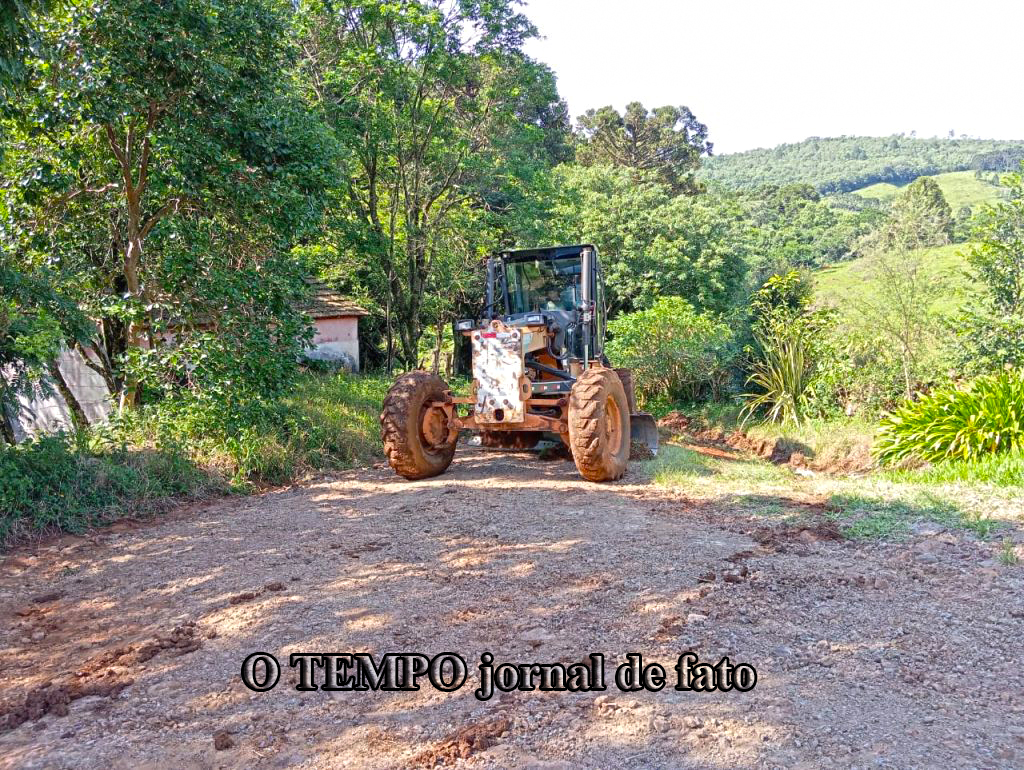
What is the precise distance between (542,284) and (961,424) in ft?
17.2

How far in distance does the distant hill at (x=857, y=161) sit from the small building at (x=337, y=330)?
8327cm

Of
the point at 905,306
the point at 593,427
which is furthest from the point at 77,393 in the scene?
the point at 905,306

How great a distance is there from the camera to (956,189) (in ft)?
262

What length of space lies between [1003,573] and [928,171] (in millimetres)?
112713

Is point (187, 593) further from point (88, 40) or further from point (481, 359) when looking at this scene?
point (88, 40)

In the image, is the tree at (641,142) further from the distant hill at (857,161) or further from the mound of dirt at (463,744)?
the distant hill at (857,161)

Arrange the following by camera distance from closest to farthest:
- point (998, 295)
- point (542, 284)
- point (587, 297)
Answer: point (587, 297) < point (542, 284) < point (998, 295)

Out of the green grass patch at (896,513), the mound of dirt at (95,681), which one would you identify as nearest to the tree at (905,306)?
the green grass patch at (896,513)

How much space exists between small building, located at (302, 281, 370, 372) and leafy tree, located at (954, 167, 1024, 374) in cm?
1221

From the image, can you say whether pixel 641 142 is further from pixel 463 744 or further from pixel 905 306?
pixel 463 744

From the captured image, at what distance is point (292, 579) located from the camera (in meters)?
5.46

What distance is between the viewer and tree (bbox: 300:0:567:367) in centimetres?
1412

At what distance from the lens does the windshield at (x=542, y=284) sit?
10359mm

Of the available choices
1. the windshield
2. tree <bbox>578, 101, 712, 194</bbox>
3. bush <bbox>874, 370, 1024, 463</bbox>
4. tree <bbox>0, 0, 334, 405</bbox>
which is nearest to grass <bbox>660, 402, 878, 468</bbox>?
bush <bbox>874, 370, 1024, 463</bbox>
